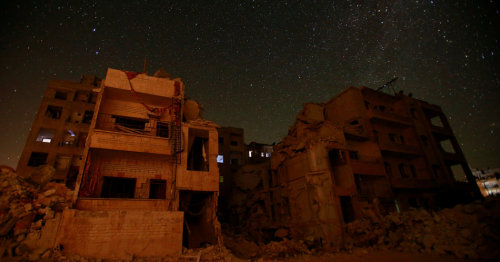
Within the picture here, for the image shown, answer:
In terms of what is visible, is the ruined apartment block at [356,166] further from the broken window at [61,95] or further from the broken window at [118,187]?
the broken window at [61,95]

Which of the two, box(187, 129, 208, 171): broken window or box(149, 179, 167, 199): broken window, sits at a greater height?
box(187, 129, 208, 171): broken window

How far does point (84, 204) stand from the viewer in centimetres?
1253

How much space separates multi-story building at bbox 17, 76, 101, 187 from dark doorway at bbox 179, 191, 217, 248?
1697 centimetres

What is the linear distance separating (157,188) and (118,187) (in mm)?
2544

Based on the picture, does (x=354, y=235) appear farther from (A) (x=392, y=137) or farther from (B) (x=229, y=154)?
(B) (x=229, y=154)

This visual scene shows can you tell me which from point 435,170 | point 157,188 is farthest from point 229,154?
point 435,170

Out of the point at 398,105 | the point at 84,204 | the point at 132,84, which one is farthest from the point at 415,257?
the point at 398,105

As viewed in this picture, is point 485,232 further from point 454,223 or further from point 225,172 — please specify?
point 225,172

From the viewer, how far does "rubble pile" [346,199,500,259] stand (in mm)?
11987

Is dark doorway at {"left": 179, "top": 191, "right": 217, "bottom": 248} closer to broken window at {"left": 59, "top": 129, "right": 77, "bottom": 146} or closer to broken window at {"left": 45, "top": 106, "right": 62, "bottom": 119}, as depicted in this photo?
broken window at {"left": 59, "top": 129, "right": 77, "bottom": 146}

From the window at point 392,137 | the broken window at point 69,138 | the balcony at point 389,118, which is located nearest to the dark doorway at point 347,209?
the balcony at point 389,118

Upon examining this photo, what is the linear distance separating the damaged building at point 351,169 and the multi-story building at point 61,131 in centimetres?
2074

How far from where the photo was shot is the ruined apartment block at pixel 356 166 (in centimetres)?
2084

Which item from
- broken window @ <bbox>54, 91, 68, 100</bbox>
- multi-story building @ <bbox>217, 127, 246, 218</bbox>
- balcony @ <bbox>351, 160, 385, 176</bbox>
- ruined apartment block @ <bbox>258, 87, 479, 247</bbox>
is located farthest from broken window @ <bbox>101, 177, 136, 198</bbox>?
broken window @ <bbox>54, 91, 68, 100</bbox>
